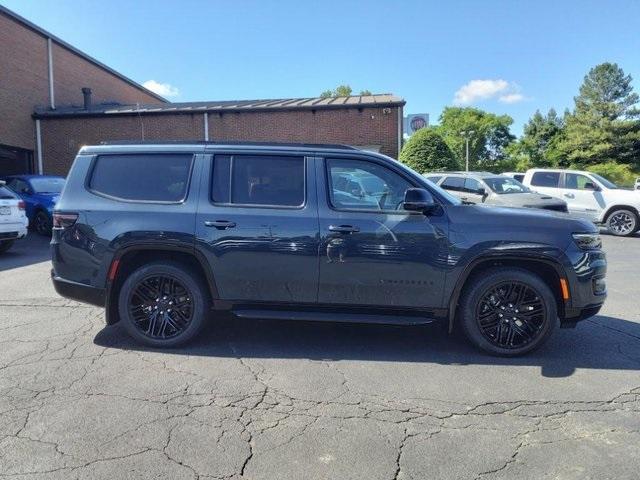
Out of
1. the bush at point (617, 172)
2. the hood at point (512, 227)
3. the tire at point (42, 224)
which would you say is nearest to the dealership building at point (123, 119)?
the tire at point (42, 224)

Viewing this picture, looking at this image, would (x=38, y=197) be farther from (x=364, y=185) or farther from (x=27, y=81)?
(x=364, y=185)

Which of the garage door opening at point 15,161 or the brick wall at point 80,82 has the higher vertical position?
the brick wall at point 80,82

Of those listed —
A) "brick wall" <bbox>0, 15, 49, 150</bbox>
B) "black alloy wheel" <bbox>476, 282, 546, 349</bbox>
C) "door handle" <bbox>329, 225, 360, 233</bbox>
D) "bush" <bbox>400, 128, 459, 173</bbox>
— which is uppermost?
"brick wall" <bbox>0, 15, 49, 150</bbox>

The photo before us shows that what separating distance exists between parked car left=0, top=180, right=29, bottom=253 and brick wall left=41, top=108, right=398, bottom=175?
1151 centimetres

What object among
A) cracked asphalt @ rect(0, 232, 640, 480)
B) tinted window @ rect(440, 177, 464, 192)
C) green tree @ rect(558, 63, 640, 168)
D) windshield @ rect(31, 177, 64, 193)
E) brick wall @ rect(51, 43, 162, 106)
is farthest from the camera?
green tree @ rect(558, 63, 640, 168)

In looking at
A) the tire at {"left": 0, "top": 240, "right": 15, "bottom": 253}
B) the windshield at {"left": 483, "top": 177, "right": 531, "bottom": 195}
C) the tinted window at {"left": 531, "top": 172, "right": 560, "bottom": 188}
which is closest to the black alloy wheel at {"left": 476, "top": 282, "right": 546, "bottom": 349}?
the windshield at {"left": 483, "top": 177, "right": 531, "bottom": 195}

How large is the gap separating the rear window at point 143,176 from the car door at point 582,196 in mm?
13229

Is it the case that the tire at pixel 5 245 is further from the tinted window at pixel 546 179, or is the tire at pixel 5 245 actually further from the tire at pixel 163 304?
the tinted window at pixel 546 179

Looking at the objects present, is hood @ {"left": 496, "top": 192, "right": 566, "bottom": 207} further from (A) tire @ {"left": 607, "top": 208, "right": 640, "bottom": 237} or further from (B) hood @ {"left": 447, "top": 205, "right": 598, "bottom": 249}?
(B) hood @ {"left": 447, "top": 205, "right": 598, "bottom": 249}

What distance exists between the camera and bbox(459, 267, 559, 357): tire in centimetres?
462

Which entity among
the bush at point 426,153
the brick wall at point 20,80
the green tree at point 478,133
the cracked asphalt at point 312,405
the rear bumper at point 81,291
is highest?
the green tree at point 478,133

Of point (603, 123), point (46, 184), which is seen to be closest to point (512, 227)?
point (46, 184)

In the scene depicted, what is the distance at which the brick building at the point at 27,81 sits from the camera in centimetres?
2097

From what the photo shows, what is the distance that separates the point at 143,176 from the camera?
4.92 m
